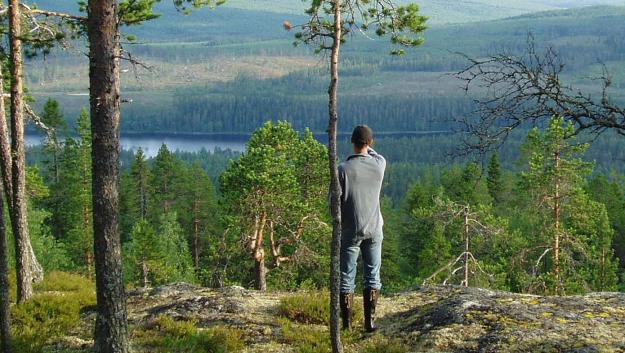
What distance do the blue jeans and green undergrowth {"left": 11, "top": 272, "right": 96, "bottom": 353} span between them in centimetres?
468

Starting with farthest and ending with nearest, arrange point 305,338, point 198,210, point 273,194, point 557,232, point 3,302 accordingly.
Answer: point 198,210, point 557,232, point 273,194, point 3,302, point 305,338

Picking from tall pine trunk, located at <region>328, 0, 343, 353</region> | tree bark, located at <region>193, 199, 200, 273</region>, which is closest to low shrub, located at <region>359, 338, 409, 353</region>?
tall pine trunk, located at <region>328, 0, 343, 353</region>

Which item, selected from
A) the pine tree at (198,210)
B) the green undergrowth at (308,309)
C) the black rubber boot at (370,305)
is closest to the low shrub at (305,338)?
the green undergrowth at (308,309)

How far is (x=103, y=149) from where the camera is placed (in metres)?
8.02

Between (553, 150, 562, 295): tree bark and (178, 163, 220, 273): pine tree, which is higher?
(553, 150, 562, 295): tree bark

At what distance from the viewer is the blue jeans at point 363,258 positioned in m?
9.34

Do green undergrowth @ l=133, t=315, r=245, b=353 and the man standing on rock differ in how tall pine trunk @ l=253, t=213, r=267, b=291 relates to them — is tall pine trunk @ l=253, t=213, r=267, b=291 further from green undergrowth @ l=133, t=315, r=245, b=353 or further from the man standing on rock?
the man standing on rock

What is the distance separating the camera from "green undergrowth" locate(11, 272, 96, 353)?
1060cm

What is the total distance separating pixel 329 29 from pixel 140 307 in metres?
6.49

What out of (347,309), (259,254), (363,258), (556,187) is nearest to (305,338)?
(347,309)

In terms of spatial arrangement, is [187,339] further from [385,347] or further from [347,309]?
[385,347]

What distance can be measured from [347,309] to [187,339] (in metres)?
2.42

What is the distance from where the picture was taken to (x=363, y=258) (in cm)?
955

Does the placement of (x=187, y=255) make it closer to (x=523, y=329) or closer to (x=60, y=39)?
(x=60, y=39)
